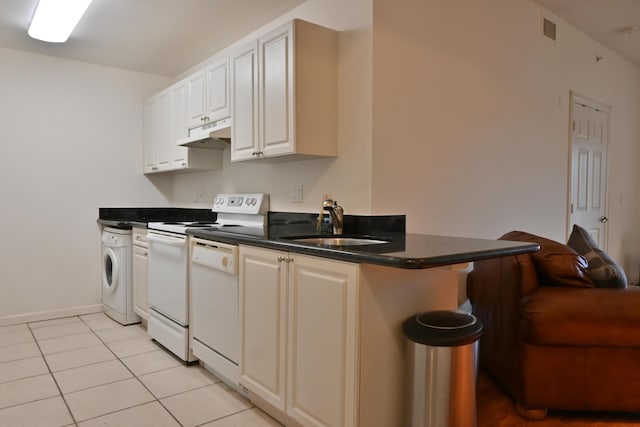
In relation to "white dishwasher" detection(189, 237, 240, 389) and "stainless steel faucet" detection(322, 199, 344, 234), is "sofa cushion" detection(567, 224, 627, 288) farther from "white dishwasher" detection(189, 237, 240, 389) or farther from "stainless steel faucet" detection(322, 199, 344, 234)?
"white dishwasher" detection(189, 237, 240, 389)

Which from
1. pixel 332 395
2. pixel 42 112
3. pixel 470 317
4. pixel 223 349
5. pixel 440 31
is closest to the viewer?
pixel 332 395

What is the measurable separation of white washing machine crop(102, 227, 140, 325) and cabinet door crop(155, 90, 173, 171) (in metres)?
0.77

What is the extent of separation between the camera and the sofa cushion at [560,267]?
2.17m

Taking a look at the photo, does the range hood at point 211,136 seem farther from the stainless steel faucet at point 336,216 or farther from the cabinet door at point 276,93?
the stainless steel faucet at point 336,216

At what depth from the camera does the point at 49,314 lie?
13.1 ft

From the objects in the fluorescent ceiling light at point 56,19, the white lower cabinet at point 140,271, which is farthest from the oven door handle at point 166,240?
the fluorescent ceiling light at point 56,19

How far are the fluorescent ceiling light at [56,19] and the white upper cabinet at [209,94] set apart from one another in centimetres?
90

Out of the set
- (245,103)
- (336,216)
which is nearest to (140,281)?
(245,103)

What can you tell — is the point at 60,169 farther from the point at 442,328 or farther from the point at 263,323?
the point at 442,328

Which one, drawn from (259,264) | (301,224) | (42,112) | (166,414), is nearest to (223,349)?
(166,414)

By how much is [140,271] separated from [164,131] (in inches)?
54.3

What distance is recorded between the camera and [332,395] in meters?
1.69

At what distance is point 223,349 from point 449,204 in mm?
1734

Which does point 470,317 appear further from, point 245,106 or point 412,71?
point 245,106
